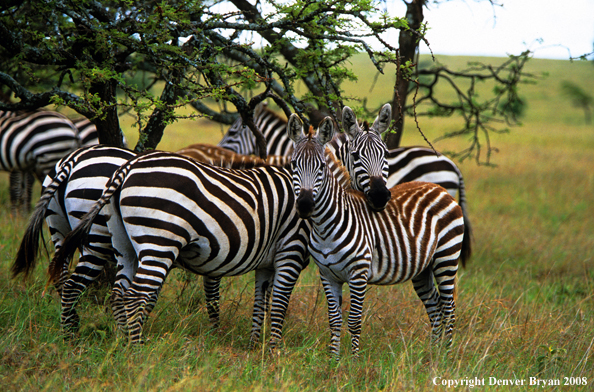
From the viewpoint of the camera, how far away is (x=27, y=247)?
158 inches

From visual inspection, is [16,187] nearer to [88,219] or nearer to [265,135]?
[265,135]

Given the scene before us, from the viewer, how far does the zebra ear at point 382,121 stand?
14.6ft

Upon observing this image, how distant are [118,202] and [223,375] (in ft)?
5.06

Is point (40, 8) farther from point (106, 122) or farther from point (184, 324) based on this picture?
point (184, 324)

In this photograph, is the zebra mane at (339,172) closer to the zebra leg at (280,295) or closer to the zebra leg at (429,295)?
the zebra leg at (280,295)

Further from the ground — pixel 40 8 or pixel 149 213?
pixel 40 8

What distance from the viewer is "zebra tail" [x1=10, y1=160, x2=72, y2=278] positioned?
3910 millimetres

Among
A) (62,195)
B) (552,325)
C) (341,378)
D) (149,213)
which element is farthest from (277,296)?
(552,325)

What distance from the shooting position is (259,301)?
4.41 meters

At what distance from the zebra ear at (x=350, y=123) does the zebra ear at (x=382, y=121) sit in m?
0.17

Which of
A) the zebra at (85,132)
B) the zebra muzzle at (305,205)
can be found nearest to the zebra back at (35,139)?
the zebra at (85,132)

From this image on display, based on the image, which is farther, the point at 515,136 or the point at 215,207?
the point at 515,136

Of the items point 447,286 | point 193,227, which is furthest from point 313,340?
point 193,227

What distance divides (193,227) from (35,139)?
5.69m
